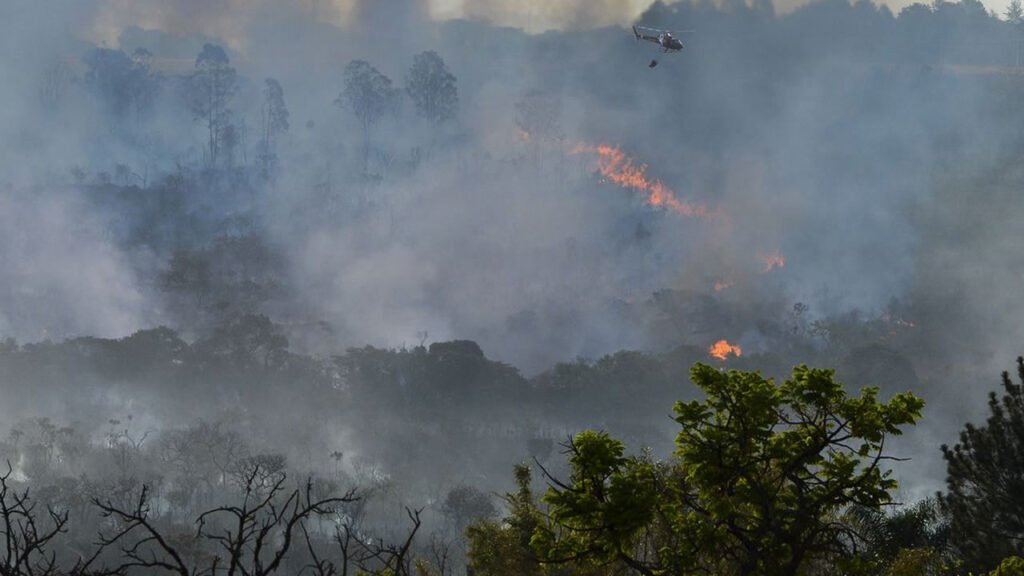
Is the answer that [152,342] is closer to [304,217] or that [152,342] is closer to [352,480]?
[352,480]

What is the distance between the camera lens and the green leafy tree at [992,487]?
23.6 metres

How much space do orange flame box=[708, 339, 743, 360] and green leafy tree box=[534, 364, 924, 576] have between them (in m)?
166

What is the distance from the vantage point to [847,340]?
177625 mm

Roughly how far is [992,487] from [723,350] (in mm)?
159444

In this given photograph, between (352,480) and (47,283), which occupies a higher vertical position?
(47,283)

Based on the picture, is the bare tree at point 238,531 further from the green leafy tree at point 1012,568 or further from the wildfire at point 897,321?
the wildfire at point 897,321

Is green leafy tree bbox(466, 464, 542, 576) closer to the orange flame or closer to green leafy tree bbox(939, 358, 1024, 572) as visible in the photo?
green leafy tree bbox(939, 358, 1024, 572)

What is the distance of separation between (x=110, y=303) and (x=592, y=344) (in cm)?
9964

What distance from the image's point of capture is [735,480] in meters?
14.9

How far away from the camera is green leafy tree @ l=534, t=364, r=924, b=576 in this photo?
14367mm

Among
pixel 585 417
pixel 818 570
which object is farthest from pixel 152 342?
pixel 818 570

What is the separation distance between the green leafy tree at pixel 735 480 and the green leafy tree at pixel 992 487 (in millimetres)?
10939

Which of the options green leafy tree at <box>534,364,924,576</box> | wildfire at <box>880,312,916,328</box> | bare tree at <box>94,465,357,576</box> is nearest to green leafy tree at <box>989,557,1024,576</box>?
green leafy tree at <box>534,364,924,576</box>

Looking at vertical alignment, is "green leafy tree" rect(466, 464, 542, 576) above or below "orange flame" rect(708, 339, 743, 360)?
below
